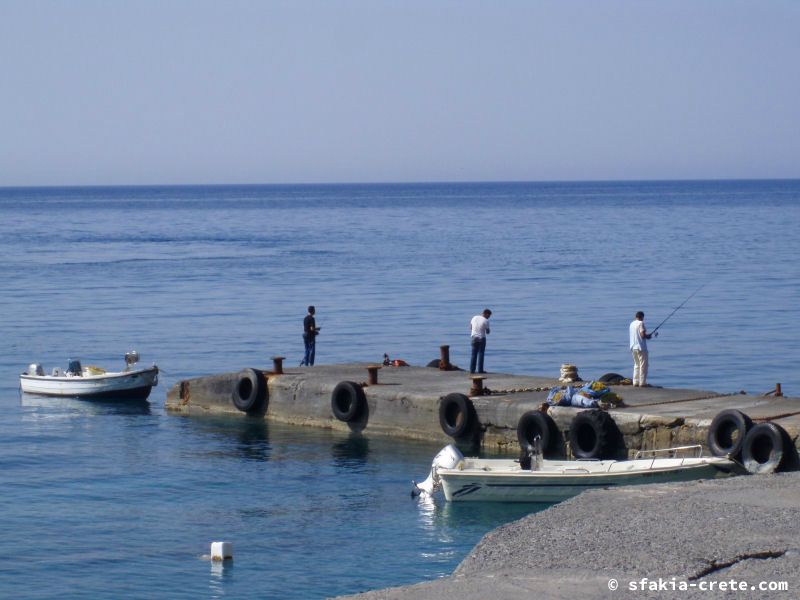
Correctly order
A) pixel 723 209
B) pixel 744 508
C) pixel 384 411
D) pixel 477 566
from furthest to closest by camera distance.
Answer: pixel 723 209 → pixel 384 411 → pixel 744 508 → pixel 477 566

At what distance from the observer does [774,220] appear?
430 feet

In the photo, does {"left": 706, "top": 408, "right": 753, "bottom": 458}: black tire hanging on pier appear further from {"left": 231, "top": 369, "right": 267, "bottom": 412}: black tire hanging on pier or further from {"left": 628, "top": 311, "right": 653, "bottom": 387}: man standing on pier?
{"left": 231, "top": 369, "right": 267, "bottom": 412}: black tire hanging on pier

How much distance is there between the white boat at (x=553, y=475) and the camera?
19.1 m

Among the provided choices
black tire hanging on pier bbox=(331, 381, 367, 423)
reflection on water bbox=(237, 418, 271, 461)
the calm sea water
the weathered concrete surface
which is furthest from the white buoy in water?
black tire hanging on pier bbox=(331, 381, 367, 423)

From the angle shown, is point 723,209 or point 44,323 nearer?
point 44,323

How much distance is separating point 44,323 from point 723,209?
5262 inches

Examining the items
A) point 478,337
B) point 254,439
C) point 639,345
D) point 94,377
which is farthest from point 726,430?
point 94,377

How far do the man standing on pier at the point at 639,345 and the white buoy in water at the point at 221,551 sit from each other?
33.3 ft

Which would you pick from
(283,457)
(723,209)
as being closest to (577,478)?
(283,457)

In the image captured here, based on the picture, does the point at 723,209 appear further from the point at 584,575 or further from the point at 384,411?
the point at 584,575

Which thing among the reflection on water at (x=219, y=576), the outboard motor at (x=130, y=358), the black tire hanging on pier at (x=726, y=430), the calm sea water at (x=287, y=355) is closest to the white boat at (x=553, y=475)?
the calm sea water at (x=287, y=355)

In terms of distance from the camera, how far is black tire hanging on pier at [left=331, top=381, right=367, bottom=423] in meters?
→ 26.4

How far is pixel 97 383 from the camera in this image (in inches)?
1245

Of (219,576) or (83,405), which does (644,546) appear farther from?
(83,405)
